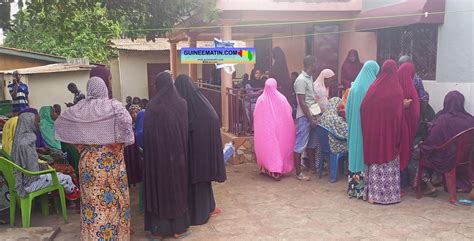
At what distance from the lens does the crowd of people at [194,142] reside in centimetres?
382

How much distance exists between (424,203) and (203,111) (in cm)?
270

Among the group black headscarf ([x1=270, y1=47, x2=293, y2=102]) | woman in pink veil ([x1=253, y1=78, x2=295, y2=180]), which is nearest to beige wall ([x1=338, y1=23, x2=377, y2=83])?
black headscarf ([x1=270, y1=47, x2=293, y2=102])

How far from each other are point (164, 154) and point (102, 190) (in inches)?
23.9

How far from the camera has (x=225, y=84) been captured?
8.14 m

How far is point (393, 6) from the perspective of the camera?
7.22 metres

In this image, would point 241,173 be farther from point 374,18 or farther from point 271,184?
point 374,18

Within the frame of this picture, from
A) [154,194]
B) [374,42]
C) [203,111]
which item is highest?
[374,42]

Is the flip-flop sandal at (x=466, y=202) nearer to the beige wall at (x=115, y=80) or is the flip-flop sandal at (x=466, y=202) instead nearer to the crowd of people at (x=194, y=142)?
the crowd of people at (x=194, y=142)

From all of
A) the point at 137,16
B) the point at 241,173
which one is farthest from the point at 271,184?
the point at 137,16

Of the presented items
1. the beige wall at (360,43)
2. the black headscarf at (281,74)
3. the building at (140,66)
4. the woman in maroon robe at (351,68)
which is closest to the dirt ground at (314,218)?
the black headscarf at (281,74)

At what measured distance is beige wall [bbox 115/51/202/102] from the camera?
16125 mm

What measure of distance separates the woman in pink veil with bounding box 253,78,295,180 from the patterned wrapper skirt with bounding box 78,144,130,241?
2745 millimetres

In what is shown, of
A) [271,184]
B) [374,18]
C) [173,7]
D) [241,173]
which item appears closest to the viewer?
[173,7]

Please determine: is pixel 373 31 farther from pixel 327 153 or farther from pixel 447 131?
pixel 447 131
